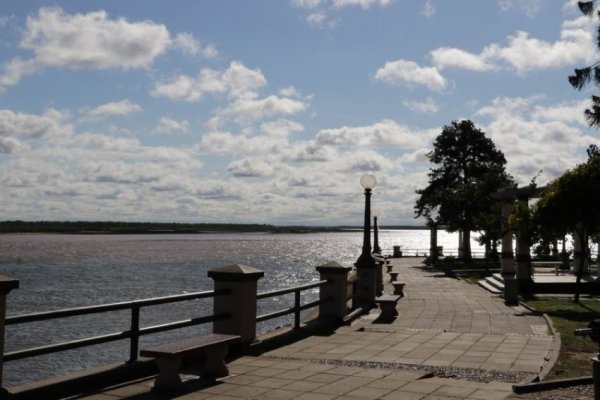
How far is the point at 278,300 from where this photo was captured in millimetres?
40375

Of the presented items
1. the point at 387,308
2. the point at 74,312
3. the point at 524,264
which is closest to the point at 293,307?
the point at 387,308

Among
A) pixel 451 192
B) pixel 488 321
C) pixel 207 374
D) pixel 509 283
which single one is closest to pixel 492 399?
pixel 207 374

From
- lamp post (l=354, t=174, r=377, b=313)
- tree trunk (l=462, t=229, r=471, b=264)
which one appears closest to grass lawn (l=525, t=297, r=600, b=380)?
lamp post (l=354, t=174, r=377, b=313)

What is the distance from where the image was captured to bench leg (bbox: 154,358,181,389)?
7.82 m

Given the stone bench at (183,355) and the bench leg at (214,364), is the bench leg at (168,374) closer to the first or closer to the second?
the stone bench at (183,355)

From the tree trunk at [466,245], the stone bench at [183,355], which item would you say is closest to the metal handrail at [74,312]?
the stone bench at [183,355]

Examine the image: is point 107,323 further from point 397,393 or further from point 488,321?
point 397,393

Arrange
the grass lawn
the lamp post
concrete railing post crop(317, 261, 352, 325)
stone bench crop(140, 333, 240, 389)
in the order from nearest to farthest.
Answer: stone bench crop(140, 333, 240, 389) < the grass lawn < concrete railing post crop(317, 261, 352, 325) < the lamp post

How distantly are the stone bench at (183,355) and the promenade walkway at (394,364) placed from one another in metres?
0.18

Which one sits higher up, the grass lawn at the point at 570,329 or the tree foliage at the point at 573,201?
the tree foliage at the point at 573,201

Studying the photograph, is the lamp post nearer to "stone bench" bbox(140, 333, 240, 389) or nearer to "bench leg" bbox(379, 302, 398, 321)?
"bench leg" bbox(379, 302, 398, 321)

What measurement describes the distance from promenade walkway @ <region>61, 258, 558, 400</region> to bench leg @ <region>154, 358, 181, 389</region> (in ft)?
0.50

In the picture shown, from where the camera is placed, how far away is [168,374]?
784 centimetres

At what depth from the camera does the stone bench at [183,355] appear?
7664 millimetres
